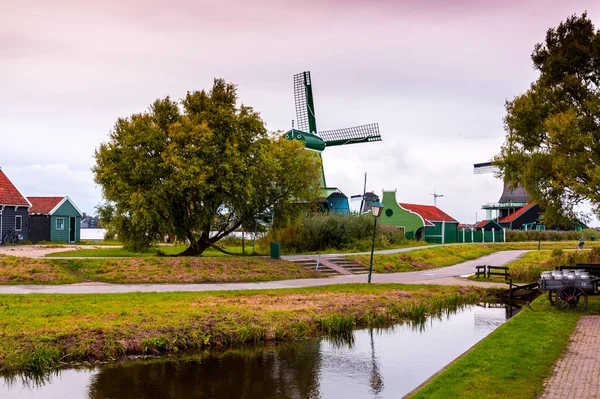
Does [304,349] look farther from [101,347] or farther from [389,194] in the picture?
[389,194]

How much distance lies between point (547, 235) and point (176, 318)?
69.5 m

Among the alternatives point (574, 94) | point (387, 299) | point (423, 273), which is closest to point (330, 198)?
point (423, 273)

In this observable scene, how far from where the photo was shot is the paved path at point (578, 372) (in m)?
9.75

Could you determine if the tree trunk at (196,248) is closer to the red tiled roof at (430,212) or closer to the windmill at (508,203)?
the red tiled roof at (430,212)

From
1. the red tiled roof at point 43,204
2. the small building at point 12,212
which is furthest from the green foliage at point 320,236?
the red tiled roof at point 43,204

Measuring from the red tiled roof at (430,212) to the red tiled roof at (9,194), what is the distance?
3871cm

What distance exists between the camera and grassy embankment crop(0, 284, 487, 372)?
14.1 metres

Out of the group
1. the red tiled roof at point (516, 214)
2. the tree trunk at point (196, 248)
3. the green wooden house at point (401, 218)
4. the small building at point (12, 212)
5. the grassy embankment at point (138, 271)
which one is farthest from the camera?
the red tiled roof at point (516, 214)

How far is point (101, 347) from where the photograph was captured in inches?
564

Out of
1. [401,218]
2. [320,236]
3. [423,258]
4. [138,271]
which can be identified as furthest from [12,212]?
[401,218]

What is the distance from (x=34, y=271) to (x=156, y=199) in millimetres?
7678

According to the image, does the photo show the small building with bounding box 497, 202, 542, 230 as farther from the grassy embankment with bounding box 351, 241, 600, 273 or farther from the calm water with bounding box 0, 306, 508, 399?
the calm water with bounding box 0, 306, 508, 399

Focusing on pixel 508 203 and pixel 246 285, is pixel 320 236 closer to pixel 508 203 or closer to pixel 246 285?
pixel 246 285


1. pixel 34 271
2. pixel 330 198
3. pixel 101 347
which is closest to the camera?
pixel 101 347
